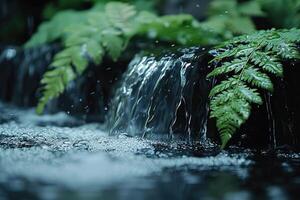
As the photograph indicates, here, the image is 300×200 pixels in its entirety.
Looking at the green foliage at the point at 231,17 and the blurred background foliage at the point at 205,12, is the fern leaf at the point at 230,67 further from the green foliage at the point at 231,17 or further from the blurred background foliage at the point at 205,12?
the green foliage at the point at 231,17

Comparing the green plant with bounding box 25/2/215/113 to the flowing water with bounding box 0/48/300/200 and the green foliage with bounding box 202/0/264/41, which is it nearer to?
the green foliage with bounding box 202/0/264/41

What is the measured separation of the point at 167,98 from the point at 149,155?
831 millimetres

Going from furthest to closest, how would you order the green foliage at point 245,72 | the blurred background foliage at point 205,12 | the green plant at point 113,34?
the blurred background foliage at point 205,12, the green plant at point 113,34, the green foliage at point 245,72

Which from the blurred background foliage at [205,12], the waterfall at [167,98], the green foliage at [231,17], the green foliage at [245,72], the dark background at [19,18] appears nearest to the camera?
the green foliage at [245,72]

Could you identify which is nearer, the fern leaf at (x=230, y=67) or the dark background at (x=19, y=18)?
the fern leaf at (x=230, y=67)

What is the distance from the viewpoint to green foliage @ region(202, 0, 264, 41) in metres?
4.43

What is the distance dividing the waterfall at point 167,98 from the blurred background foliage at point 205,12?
105 cm

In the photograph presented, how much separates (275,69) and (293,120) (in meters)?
0.46

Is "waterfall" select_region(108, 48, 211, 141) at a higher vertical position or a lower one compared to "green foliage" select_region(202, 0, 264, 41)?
lower

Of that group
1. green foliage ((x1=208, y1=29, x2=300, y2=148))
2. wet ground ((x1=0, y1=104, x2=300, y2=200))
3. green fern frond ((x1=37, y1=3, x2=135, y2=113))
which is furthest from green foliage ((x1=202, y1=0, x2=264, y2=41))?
wet ground ((x1=0, y1=104, x2=300, y2=200))

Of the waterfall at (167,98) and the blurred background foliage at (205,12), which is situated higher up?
the blurred background foliage at (205,12)

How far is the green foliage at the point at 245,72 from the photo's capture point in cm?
254

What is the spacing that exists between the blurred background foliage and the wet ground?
1.74m

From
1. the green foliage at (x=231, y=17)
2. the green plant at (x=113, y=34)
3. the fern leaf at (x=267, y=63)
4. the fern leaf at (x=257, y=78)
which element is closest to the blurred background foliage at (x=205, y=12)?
the green foliage at (x=231, y=17)
